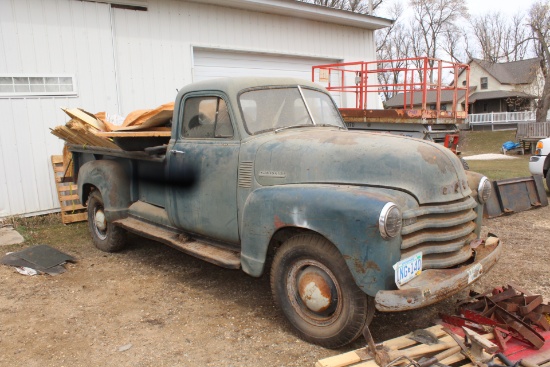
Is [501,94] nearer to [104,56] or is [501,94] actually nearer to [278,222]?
[104,56]

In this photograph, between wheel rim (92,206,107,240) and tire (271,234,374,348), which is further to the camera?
wheel rim (92,206,107,240)

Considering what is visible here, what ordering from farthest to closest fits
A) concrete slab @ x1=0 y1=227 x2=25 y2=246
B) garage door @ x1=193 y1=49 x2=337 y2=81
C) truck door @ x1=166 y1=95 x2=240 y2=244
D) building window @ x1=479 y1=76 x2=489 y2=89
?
1. building window @ x1=479 y1=76 x2=489 y2=89
2. garage door @ x1=193 y1=49 x2=337 y2=81
3. concrete slab @ x1=0 y1=227 x2=25 y2=246
4. truck door @ x1=166 y1=95 x2=240 y2=244

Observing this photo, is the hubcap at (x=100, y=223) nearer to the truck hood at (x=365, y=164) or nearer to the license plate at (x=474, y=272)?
the truck hood at (x=365, y=164)

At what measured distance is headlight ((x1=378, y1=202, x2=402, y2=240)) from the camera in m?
2.85

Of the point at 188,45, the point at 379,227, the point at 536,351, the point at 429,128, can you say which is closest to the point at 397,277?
the point at 379,227

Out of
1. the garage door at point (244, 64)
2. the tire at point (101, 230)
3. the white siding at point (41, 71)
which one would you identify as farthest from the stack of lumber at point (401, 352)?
the garage door at point (244, 64)

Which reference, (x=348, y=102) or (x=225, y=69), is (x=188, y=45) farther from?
(x=348, y=102)

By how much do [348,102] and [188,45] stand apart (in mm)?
4812

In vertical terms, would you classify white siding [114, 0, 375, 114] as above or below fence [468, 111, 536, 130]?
above

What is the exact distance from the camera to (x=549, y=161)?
29.6 feet

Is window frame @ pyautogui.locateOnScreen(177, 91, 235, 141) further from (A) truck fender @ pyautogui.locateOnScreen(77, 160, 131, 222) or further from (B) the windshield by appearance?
(A) truck fender @ pyautogui.locateOnScreen(77, 160, 131, 222)

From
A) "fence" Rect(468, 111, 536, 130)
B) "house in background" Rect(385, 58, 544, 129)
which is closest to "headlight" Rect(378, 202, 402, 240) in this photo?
"house in background" Rect(385, 58, 544, 129)

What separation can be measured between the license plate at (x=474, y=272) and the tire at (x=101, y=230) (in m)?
4.38

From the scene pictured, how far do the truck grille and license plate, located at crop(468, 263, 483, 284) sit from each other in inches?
4.4
